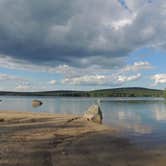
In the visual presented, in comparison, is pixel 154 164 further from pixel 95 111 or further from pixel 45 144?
pixel 95 111

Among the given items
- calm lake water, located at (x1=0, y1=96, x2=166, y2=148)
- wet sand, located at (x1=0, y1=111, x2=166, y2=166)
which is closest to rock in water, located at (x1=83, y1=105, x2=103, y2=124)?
calm lake water, located at (x1=0, y1=96, x2=166, y2=148)

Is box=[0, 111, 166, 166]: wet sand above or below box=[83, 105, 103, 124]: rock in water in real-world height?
below

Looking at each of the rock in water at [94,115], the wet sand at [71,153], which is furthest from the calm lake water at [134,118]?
the wet sand at [71,153]

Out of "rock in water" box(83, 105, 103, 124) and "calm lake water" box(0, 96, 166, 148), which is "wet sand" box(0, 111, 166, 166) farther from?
"rock in water" box(83, 105, 103, 124)

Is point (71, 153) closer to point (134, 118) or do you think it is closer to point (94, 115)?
point (94, 115)

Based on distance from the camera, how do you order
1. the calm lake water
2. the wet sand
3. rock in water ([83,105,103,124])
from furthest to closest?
rock in water ([83,105,103,124]), the calm lake water, the wet sand

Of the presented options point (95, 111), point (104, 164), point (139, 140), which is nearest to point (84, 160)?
point (104, 164)

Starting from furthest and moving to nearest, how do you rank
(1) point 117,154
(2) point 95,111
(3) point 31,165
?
(2) point 95,111, (1) point 117,154, (3) point 31,165

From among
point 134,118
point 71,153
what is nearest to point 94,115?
point 134,118

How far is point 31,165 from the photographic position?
919cm

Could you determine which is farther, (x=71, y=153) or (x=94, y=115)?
(x=94, y=115)

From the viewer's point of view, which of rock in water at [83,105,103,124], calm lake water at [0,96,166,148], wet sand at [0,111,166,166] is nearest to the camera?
wet sand at [0,111,166,166]

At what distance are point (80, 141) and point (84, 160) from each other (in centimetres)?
441

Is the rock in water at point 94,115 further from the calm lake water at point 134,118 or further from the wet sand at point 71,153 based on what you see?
the wet sand at point 71,153
